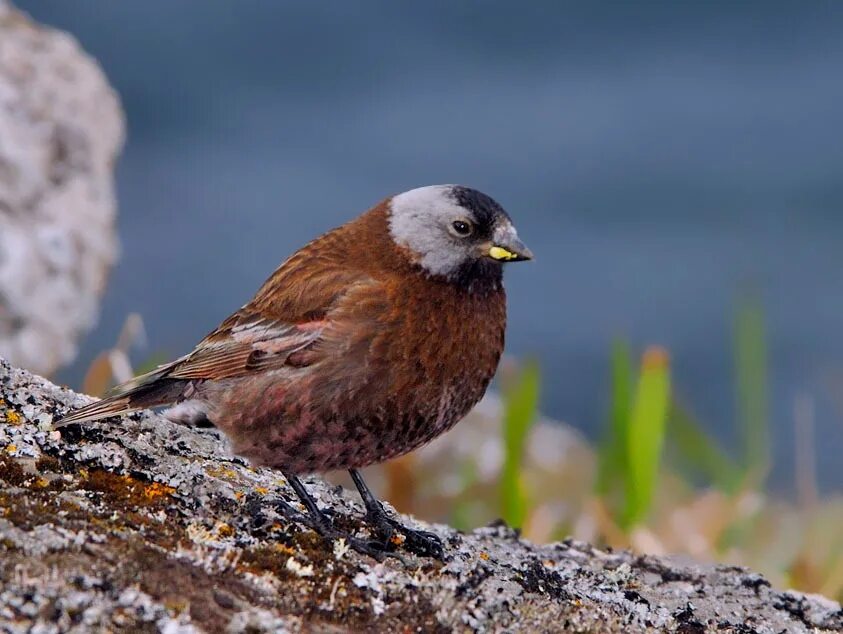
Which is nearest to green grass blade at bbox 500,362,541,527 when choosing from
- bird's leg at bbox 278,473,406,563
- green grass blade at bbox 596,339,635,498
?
green grass blade at bbox 596,339,635,498

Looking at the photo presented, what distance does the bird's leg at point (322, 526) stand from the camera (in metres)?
4.47

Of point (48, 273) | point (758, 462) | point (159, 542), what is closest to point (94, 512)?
point (159, 542)

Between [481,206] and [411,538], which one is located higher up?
[481,206]

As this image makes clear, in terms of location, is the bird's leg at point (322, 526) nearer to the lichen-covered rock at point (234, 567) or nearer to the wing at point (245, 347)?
the lichen-covered rock at point (234, 567)

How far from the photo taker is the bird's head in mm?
5172

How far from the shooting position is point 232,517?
14.2 feet

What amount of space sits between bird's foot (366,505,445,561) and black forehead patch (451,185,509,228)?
1264 millimetres

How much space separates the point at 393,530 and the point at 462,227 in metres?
1.26

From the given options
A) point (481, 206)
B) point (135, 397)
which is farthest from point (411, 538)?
point (481, 206)

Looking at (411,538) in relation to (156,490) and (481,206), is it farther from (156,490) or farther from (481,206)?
(481,206)

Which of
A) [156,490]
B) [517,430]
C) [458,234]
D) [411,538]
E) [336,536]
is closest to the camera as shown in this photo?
[156,490]

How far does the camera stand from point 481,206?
5250 mm

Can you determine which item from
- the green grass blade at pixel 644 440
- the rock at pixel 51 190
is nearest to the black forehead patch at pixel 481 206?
the green grass blade at pixel 644 440

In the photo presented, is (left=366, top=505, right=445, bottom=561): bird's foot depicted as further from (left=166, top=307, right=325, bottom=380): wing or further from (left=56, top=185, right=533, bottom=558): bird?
(left=166, top=307, right=325, bottom=380): wing
